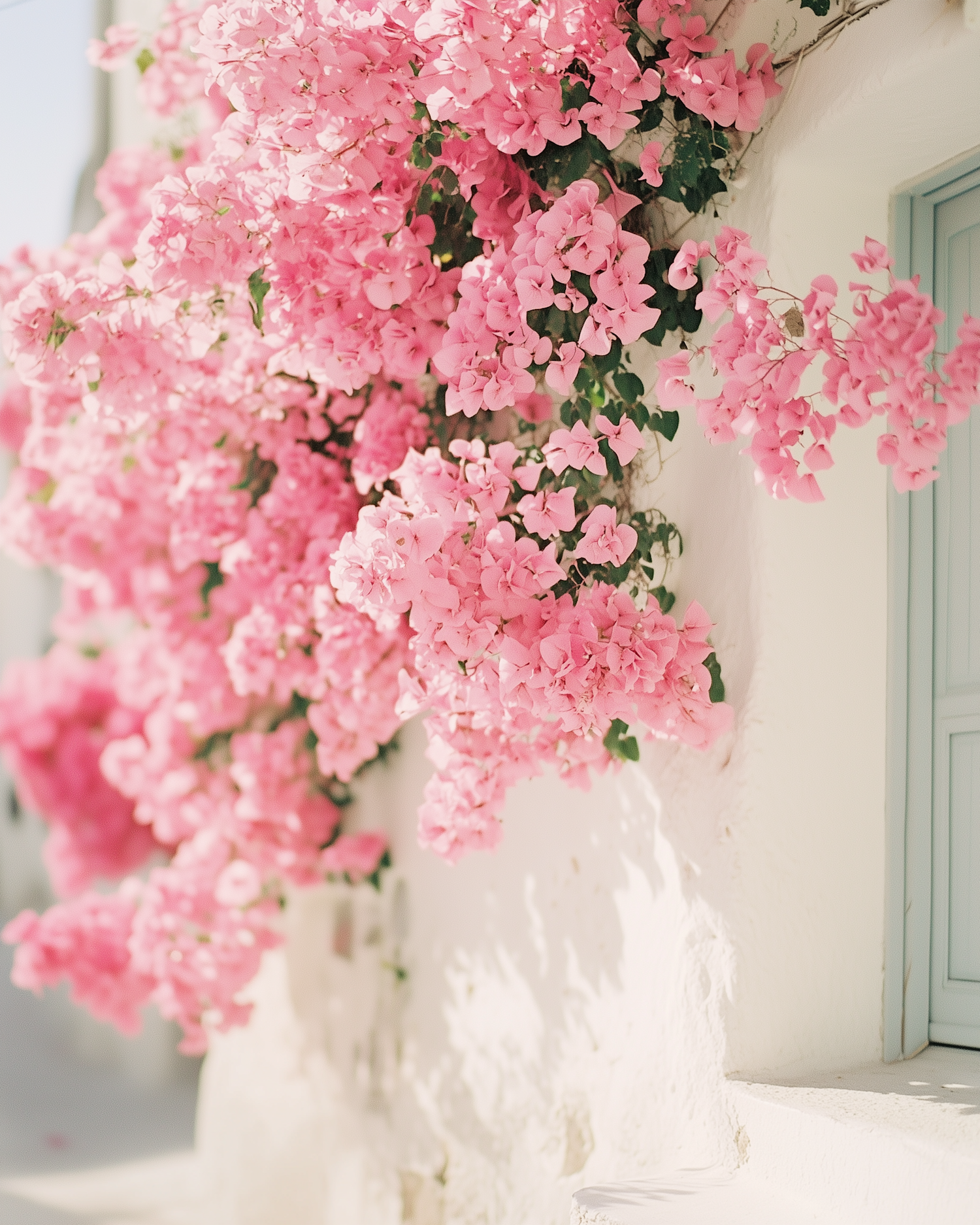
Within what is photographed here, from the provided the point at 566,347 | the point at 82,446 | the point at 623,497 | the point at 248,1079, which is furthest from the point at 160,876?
the point at 566,347

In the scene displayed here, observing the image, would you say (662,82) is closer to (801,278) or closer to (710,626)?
(801,278)

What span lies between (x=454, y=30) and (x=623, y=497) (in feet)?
2.65

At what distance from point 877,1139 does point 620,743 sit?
2.16 ft

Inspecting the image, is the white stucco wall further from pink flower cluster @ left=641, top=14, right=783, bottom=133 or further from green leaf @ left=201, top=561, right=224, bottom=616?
green leaf @ left=201, top=561, right=224, bottom=616

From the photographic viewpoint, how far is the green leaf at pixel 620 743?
176 cm

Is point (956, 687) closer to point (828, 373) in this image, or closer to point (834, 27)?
point (828, 373)

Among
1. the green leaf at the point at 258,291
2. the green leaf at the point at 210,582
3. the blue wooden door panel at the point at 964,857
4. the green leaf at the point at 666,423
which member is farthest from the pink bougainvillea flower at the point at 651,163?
the green leaf at the point at 210,582

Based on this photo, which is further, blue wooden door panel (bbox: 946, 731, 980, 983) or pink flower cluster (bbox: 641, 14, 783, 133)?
blue wooden door panel (bbox: 946, 731, 980, 983)

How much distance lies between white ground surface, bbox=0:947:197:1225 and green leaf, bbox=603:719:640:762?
2.98m

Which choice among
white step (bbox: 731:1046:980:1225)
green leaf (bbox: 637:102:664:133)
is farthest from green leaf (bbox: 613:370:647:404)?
white step (bbox: 731:1046:980:1225)

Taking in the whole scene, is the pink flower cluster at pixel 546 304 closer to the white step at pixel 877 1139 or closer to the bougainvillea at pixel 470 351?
the bougainvillea at pixel 470 351

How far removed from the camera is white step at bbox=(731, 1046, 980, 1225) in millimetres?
1323

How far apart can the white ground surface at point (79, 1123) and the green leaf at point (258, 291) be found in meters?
3.28

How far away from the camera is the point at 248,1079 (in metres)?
3.32
